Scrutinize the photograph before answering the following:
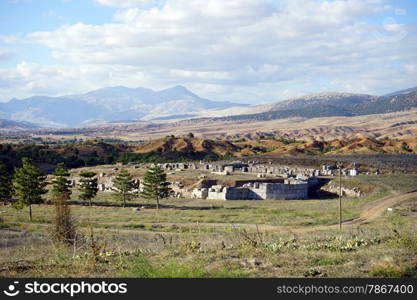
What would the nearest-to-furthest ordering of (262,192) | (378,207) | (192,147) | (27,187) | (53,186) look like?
(378,207)
(27,187)
(53,186)
(262,192)
(192,147)

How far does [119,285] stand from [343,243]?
806 cm

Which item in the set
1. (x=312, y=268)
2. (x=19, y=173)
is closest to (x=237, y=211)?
(x=19, y=173)

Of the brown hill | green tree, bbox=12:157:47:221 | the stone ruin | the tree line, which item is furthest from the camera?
the brown hill

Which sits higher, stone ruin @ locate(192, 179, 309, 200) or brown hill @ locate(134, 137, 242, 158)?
brown hill @ locate(134, 137, 242, 158)

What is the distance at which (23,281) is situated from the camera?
8852 mm

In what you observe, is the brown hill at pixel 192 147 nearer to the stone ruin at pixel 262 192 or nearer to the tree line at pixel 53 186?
the stone ruin at pixel 262 192

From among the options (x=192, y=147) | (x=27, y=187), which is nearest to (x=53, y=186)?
(x=27, y=187)

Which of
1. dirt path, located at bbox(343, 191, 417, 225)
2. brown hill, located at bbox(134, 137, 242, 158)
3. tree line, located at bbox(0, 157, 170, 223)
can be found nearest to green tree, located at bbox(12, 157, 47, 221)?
tree line, located at bbox(0, 157, 170, 223)

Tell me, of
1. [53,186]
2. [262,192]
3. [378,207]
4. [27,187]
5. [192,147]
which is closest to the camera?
[378,207]

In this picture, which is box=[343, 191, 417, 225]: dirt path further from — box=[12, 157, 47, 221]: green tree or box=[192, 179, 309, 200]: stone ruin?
box=[12, 157, 47, 221]: green tree

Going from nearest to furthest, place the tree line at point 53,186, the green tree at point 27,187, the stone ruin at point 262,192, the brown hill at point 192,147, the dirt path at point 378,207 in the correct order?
the dirt path at point 378,207
the green tree at point 27,187
the tree line at point 53,186
the stone ruin at point 262,192
the brown hill at point 192,147

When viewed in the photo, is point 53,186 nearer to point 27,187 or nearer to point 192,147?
point 27,187

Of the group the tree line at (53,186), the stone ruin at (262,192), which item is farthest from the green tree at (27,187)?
the stone ruin at (262,192)

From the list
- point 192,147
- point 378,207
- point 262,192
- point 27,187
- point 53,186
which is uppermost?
point 192,147
